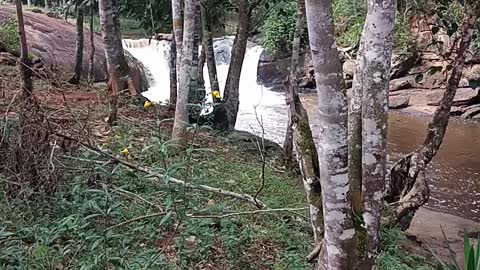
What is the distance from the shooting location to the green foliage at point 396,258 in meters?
4.05

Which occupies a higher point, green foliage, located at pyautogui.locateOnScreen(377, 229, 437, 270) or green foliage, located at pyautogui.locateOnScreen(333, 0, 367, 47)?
green foliage, located at pyautogui.locateOnScreen(333, 0, 367, 47)

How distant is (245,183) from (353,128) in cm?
245

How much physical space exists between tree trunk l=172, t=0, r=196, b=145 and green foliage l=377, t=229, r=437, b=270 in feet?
7.86

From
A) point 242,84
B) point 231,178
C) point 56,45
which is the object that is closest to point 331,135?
point 231,178

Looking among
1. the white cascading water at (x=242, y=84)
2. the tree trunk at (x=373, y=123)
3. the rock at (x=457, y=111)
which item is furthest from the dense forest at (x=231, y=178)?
the rock at (x=457, y=111)

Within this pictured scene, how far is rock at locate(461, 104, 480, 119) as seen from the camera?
1441 cm

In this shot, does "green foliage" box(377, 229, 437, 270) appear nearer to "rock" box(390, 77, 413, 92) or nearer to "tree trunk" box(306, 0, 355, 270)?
"tree trunk" box(306, 0, 355, 270)

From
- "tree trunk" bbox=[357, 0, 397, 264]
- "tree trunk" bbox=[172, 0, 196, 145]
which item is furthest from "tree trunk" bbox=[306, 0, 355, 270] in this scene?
"tree trunk" bbox=[172, 0, 196, 145]

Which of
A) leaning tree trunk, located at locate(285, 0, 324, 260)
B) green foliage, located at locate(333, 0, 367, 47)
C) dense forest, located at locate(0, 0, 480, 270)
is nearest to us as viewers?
dense forest, located at locate(0, 0, 480, 270)

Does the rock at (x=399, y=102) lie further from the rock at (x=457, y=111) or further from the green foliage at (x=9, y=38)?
the green foliage at (x=9, y=38)

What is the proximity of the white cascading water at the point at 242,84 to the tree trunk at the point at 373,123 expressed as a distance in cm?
847

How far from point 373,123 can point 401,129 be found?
431 inches

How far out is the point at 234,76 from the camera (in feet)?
29.7

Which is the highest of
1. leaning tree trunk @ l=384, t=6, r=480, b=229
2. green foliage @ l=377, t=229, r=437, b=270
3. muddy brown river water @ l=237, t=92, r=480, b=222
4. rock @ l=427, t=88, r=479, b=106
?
leaning tree trunk @ l=384, t=6, r=480, b=229
